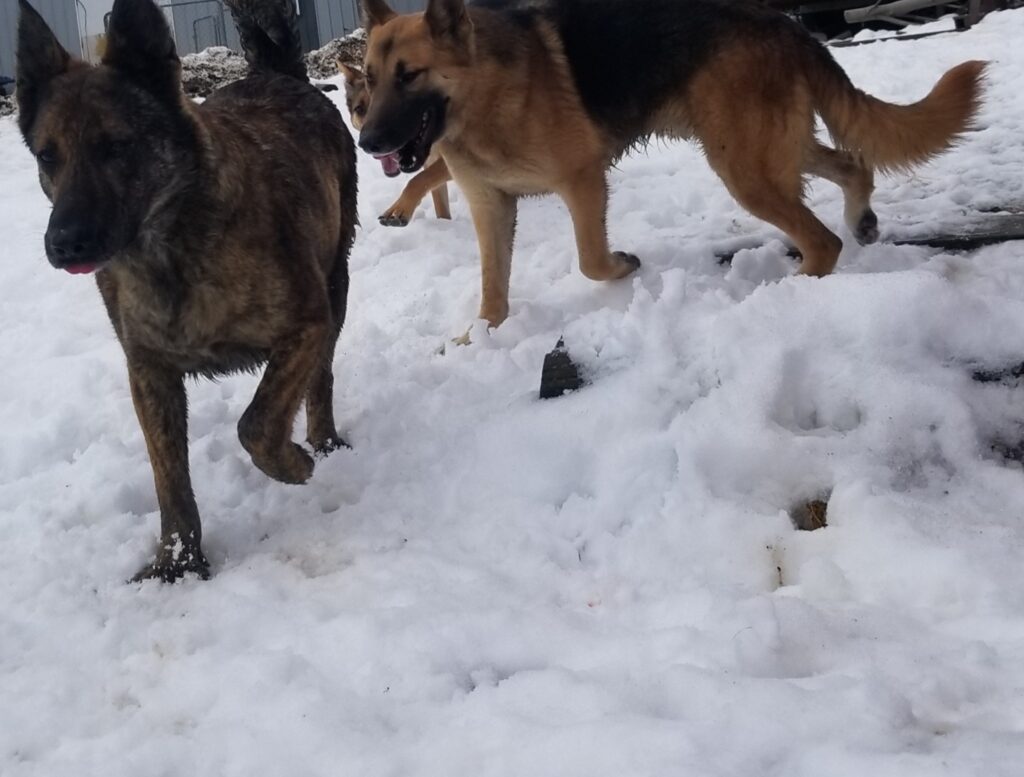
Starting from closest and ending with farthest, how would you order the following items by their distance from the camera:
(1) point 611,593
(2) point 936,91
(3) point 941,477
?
(1) point 611,593, (3) point 941,477, (2) point 936,91

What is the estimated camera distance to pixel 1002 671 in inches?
69.2

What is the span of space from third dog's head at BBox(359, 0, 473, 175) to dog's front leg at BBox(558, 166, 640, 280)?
2.25ft

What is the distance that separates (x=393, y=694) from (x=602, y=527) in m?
0.86

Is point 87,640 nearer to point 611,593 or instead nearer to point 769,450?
point 611,593

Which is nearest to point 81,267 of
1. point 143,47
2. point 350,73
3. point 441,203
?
point 143,47

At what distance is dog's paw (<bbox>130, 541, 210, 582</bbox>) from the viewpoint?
2.81 meters

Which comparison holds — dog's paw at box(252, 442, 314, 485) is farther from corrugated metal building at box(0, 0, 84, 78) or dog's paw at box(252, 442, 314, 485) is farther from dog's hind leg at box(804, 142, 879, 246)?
corrugated metal building at box(0, 0, 84, 78)

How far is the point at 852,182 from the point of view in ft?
15.5

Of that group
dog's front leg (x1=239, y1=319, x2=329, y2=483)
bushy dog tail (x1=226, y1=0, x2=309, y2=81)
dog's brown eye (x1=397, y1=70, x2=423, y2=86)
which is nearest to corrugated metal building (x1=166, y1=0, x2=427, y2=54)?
bushy dog tail (x1=226, y1=0, x2=309, y2=81)

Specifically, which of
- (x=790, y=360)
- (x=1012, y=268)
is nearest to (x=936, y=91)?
(x=1012, y=268)

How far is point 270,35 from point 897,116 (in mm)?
2903

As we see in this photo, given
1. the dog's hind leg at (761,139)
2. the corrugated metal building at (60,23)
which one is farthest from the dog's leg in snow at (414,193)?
the corrugated metal building at (60,23)

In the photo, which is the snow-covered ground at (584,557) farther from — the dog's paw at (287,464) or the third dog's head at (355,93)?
the third dog's head at (355,93)

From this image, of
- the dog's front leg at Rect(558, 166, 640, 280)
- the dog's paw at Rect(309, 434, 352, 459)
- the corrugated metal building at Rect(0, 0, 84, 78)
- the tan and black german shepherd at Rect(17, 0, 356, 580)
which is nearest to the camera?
the tan and black german shepherd at Rect(17, 0, 356, 580)
